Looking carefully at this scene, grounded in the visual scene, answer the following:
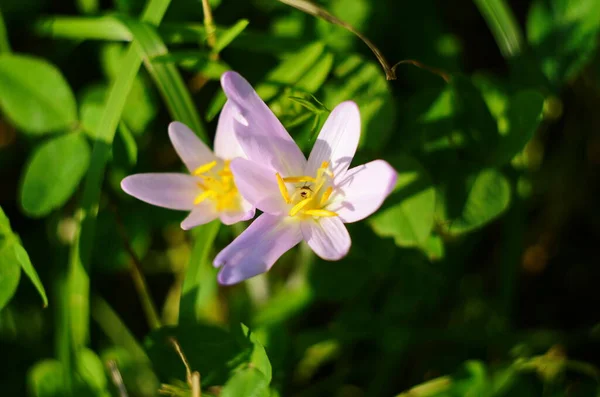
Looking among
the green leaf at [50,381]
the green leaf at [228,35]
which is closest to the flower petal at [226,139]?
the green leaf at [228,35]

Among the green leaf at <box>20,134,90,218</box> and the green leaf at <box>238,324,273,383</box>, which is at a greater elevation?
the green leaf at <box>20,134,90,218</box>

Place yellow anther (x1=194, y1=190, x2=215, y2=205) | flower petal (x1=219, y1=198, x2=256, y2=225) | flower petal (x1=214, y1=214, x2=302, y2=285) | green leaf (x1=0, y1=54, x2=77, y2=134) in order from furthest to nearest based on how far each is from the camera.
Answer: green leaf (x1=0, y1=54, x2=77, y2=134)
yellow anther (x1=194, y1=190, x2=215, y2=205)
flower petal (x1=219, y1=198, x2=256, y2=225)
flower petal (x1=214, y1=214, x2=302, y2=285)

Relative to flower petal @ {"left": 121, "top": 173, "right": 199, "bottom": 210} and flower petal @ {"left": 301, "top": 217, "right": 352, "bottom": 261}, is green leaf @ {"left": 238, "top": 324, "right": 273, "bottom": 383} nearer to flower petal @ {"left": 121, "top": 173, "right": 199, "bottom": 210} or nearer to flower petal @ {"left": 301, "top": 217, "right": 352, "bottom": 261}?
flower petal @ {"left": 301, "top": 217, "right": 352, "bottom": 261}

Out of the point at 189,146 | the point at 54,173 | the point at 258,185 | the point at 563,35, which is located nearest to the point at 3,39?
the point at 54,173

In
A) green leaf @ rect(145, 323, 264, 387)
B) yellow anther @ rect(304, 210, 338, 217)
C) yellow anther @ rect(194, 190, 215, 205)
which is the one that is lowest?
green leaf @ rect(145, 323, 264, 387)

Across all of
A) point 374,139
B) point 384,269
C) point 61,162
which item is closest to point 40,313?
point 61,162

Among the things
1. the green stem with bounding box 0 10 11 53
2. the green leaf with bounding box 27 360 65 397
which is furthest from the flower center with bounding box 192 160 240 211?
the green stem with bounding box 0 10 11 53

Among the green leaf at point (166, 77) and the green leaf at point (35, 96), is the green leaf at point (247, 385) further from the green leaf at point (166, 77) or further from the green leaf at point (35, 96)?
the green leaf at point (35, 96)

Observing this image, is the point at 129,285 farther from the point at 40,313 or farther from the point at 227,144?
the point at 227,144
